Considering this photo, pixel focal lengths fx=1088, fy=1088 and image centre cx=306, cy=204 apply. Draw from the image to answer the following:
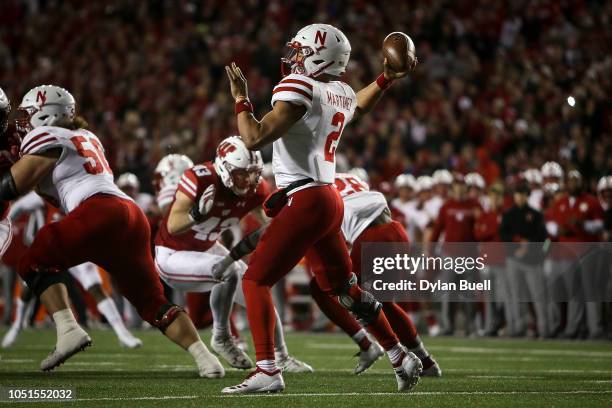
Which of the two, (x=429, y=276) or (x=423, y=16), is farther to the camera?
(x=423, y=16)

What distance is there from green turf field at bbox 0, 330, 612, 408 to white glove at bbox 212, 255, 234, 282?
64 centimetres

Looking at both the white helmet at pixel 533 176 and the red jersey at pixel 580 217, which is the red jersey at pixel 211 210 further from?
the white helmet at pixel 533 176

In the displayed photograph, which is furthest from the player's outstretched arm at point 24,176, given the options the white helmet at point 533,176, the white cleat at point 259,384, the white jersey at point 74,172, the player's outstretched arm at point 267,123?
the white helmet at point 533,176

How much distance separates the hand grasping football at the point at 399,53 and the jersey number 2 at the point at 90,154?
1832 mm

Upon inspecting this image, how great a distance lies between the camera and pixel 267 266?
5555 millimetres

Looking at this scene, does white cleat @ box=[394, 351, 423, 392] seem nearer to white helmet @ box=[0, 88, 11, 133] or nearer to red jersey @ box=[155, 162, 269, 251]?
red jersey @ box=[155, 162, 269, 251]

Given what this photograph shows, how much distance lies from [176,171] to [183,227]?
79.0 inches

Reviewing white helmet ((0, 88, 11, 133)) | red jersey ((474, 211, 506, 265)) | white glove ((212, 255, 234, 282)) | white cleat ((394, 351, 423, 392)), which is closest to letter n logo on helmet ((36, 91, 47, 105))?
white helmet ((0, 88, 11, 133))

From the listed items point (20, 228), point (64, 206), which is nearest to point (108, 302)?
point (64, 206)

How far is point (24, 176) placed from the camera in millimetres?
6133

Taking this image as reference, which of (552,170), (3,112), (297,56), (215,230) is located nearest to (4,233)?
(3,112)

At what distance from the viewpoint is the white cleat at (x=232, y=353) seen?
708 cm

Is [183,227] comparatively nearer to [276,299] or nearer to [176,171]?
[176,171]

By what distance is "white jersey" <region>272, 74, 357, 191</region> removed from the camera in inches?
217
